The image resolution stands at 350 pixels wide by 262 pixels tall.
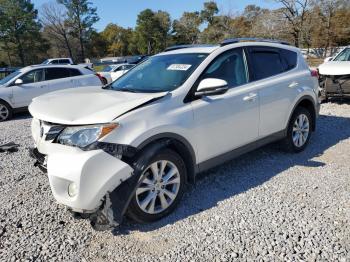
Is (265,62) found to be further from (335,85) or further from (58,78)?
(58,78)

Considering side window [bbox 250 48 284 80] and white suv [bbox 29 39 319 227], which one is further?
side window [bbox 250 48 284 80]

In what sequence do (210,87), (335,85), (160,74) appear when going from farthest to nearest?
(335,85) < (160,74) < (210,87)

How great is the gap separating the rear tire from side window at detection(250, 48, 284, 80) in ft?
27.2

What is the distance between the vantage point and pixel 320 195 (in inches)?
158

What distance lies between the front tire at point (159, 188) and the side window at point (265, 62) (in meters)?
1.84

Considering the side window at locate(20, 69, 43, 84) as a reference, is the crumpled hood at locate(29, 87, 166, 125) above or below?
above

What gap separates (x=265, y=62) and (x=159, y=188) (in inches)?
98.6

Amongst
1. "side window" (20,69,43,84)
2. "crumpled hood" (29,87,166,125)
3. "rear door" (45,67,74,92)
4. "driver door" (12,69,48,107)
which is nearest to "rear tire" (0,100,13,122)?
"driver door" (12,69,48,107)

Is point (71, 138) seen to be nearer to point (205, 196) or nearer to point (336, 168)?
point (205, 196)

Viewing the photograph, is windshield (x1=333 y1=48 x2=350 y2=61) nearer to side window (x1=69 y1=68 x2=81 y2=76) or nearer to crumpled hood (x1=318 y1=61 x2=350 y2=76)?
crumpled hood (x1=318 y1=61 x2=350 y2=76)

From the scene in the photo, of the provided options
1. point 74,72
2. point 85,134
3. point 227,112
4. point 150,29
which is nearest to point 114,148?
point 85,134

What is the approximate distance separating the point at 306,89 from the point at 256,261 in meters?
3.37

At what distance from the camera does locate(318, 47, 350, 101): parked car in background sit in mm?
8836

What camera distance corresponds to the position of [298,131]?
17.9ft
